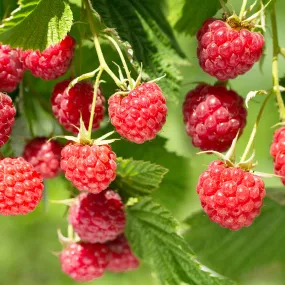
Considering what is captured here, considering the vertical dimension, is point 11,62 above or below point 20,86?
above

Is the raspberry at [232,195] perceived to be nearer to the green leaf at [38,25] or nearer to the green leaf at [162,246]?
the green leaf at [162,246]

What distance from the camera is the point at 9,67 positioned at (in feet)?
4.91

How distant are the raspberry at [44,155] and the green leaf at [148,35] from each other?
282 mm

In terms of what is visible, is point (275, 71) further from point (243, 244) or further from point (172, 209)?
point (243, 244)

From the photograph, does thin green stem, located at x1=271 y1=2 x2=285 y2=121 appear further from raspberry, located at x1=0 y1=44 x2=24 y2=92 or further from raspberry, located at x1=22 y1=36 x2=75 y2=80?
raspberry, located at x1=0 y1=44 x2=24 y2=92

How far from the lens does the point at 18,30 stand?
4.51 ft

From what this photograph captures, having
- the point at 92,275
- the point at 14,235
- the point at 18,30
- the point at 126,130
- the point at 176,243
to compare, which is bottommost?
the point at 14,235

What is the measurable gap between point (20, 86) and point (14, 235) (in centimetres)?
152

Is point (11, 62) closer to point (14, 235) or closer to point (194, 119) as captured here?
point (194, 119)

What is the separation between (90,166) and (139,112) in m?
0.13

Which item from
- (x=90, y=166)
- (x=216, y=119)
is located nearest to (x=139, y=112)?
(x=90, y=166)

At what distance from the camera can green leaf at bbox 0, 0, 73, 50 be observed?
1.37m

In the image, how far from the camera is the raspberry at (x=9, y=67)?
58.7 inches

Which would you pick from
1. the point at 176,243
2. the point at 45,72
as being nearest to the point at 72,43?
the point at 45,72
